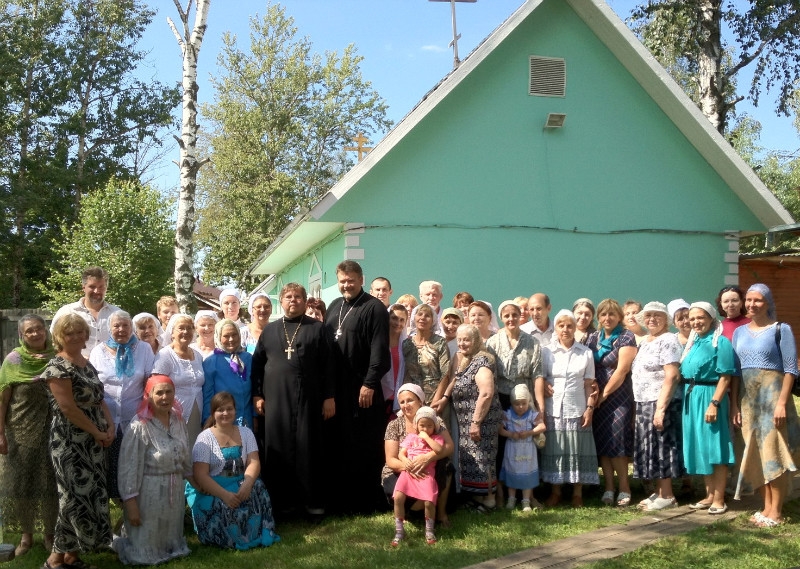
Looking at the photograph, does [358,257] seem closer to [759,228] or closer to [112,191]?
[759,228]

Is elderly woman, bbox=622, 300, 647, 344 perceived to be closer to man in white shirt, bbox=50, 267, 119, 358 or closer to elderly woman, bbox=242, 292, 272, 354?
elderly woman, bbox=242, 292, 272, 354

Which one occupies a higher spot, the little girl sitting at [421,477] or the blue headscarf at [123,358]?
the blue headscarf at [123,358]

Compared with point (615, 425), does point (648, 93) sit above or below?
above

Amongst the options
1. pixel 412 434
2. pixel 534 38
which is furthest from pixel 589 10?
pixel 412 434

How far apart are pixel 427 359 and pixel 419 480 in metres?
1.04

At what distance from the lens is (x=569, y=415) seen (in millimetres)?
6703

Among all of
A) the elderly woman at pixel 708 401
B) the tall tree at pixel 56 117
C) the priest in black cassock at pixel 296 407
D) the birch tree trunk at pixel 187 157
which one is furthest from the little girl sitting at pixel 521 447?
the tall tree at pixel 56 117

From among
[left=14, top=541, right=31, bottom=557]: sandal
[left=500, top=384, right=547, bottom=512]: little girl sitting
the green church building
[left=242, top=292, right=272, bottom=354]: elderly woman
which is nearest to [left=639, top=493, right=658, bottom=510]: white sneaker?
[left=500, top=384, right=547, bottom=512]: little girl sitting

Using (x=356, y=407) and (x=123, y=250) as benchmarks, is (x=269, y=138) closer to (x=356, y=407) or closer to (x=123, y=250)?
(x=123, y=250)

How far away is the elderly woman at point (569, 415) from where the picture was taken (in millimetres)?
A: 6672

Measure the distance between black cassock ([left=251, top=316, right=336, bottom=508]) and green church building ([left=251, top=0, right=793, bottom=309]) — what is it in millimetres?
4504

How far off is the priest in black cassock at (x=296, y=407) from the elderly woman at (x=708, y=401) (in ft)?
9.23

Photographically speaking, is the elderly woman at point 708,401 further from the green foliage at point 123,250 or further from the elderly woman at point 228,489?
the green foliage at point 123,250

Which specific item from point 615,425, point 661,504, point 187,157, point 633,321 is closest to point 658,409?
point 615,425
